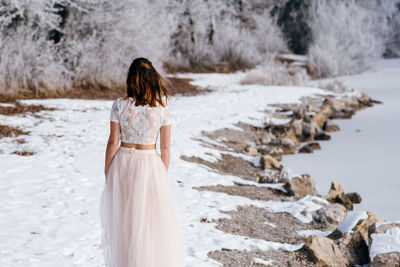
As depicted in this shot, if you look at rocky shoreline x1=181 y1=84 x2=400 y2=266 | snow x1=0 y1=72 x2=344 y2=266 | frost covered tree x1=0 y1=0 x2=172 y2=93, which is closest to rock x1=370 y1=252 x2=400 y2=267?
rocky shoreline x1=181 y1=84 x2=400 y2=266

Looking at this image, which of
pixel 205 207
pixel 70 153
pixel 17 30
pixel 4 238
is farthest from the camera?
pixel 17 30

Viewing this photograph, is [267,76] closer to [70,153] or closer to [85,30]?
[85,30]

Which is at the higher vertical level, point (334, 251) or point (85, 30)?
point (85, 30)

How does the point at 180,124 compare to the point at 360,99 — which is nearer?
the point at 180,124

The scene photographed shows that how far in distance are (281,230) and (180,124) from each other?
6.43 metres

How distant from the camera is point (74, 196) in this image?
587 centimetres

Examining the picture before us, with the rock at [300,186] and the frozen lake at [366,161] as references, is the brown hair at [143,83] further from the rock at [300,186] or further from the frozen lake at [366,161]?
the frozen lake at [366,161]

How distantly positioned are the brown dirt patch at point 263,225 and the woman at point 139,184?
2078 mm

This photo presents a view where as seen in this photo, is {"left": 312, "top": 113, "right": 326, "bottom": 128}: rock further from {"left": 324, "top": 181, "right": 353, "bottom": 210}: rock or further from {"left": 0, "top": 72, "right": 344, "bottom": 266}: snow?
{"left": 324, "top": 181, "right": 353, "bottom": 210}: rock

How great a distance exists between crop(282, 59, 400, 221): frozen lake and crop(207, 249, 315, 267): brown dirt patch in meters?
2.62

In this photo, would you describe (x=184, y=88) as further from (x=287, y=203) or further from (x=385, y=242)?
(x=385, y=242)

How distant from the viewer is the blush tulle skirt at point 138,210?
3.21 metres

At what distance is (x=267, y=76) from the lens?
68.8 ft

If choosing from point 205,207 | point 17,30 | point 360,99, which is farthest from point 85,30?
point 205,207
